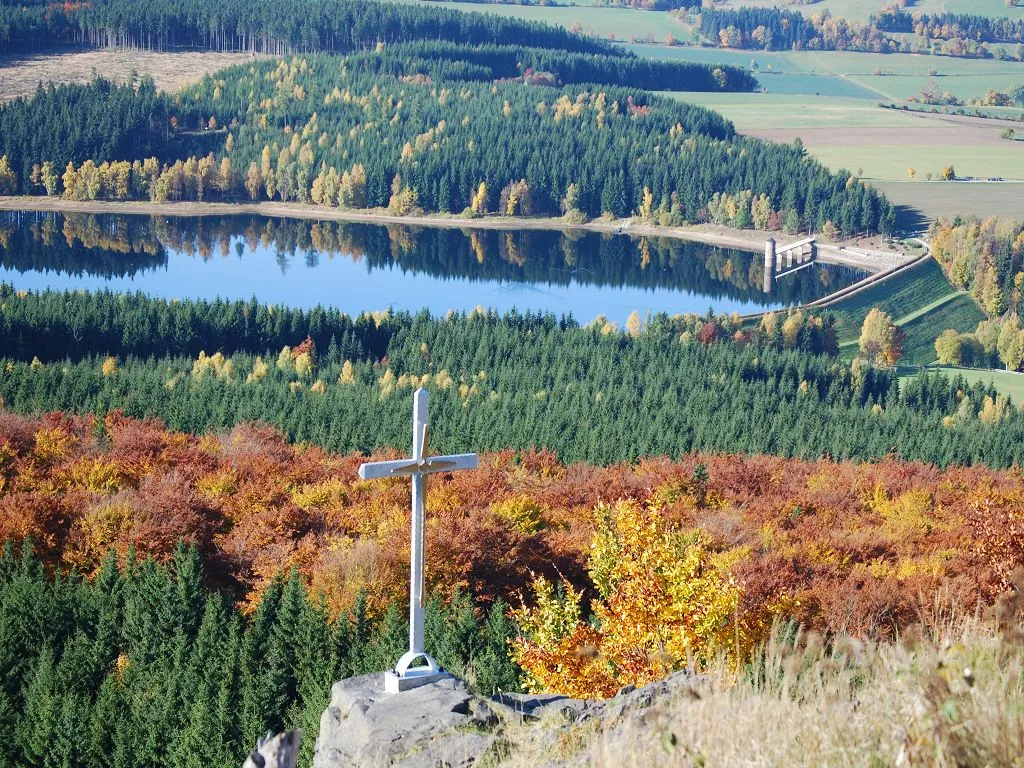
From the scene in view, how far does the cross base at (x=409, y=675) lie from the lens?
61.7 ft

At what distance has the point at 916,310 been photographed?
16675 cm

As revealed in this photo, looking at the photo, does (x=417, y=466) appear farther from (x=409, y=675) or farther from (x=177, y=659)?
(x=177, y=659)

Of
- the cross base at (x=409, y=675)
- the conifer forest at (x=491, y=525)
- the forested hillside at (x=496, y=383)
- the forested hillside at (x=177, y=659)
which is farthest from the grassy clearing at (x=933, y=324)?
the cross base at (x=409, y=675)

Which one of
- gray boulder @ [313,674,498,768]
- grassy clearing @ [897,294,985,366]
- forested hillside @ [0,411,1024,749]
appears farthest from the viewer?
grassy clearing @ [897,294,985,366]

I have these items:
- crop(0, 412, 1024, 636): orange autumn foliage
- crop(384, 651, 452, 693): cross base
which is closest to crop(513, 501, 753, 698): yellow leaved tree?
crop(0, 412, 1024, 636): orange autumn foliage

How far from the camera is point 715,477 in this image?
6094 centimetres

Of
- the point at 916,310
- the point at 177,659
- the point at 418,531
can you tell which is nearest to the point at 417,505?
the point at 418,531

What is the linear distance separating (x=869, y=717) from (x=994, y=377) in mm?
130761

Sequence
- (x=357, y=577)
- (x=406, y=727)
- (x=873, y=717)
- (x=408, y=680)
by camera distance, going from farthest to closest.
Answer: (x=357, y=577) < (x=408, y=680) < (x=406, y=727) < (x=873, y=717)

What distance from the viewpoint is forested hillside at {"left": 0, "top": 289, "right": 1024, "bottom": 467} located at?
86.6 metres

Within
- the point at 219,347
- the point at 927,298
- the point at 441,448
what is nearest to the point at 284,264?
the point at 219,347

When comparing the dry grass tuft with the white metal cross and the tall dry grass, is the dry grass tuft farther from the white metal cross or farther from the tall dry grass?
the white metal cross

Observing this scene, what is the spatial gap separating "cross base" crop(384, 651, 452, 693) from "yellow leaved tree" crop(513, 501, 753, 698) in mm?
5021

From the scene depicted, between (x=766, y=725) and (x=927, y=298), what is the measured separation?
16518cm
